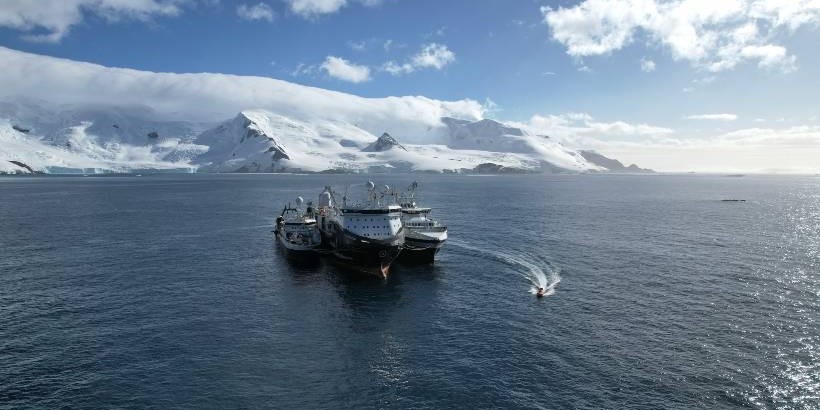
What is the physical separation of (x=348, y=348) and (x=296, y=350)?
5541 millimetres

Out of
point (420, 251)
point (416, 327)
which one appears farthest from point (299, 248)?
point (416, 327)

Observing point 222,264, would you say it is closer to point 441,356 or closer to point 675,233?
point 441,356

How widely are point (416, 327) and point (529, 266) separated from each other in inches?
1454

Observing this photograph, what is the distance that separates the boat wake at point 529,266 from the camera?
260ft

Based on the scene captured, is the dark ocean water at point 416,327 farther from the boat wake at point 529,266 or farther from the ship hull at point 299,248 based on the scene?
the ship hull at point 299,248

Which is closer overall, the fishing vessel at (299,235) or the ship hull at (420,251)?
the ship hull at (420,251)

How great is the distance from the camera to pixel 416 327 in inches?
2422

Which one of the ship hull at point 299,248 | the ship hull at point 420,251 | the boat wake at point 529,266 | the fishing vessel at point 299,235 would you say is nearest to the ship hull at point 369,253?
the ship hull at point 420,251

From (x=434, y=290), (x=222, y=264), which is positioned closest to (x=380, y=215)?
(x=434, y=290)

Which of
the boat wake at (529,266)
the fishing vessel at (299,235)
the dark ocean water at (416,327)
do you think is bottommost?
the dark ocean water at (416,327)

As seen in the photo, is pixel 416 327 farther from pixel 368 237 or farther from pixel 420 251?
pixel 420 251

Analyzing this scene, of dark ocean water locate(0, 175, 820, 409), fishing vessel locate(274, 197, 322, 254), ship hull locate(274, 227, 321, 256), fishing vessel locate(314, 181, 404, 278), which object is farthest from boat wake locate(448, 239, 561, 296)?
ship hull locate(274, 227, 321, 256)

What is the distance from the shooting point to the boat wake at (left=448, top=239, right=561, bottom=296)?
260 ft

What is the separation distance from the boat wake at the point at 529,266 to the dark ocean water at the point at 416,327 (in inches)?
18.4
